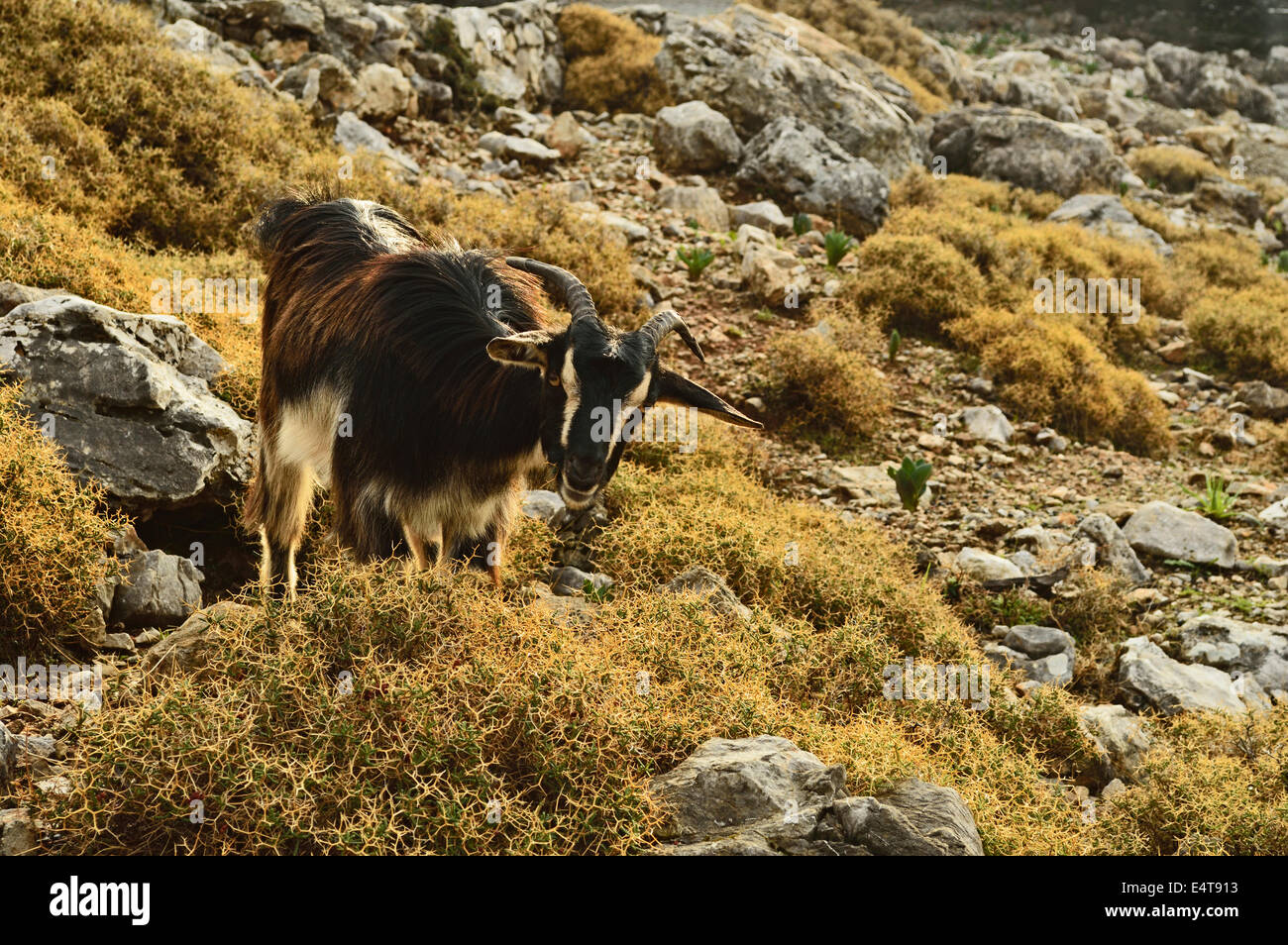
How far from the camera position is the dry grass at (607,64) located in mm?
15727

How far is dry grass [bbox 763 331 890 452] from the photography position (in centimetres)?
928

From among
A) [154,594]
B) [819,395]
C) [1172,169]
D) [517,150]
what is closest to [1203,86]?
[1172,169]

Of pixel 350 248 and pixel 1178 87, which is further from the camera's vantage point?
pixel 1178 87

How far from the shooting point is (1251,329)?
11883mm

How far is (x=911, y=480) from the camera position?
8.25 meters

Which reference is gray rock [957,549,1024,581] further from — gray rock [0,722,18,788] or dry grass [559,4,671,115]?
dry grass [559,4,671,115]

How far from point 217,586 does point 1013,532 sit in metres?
6.00

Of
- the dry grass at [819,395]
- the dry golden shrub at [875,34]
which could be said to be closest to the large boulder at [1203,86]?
the dry golden shrub at [875,34]

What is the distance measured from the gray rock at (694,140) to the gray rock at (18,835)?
12.2 metres

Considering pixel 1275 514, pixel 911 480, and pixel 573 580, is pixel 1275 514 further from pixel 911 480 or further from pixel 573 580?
pixel 573 580

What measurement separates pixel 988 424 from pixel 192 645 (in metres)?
7.77

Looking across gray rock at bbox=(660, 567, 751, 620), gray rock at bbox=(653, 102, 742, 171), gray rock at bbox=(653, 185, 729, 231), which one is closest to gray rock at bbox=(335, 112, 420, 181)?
gray rock at bbox=(653, 185, 729, 231)

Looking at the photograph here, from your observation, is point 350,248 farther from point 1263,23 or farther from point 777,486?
point 1263,23
